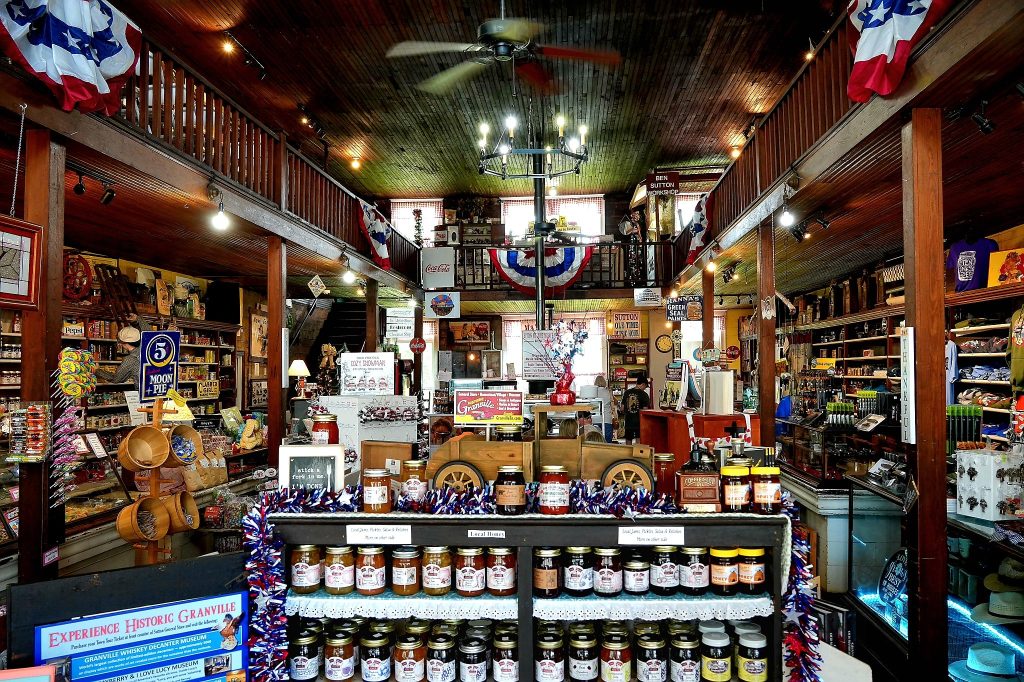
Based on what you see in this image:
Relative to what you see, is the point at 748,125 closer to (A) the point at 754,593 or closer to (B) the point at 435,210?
(B) the point at 435,210

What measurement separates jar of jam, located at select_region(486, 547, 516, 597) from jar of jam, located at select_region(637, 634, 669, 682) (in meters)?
0.60

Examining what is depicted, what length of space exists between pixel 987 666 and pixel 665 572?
2477mm

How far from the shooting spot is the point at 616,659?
9.07ft

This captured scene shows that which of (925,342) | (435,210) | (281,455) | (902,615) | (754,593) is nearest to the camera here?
(754,593)

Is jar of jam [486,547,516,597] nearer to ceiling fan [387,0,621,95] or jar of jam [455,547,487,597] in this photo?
jar of jam [455,547,487,597]

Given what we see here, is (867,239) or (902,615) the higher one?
(867,239)

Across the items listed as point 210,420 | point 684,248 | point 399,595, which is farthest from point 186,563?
point 684,248

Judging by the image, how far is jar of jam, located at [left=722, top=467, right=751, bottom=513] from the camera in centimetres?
284

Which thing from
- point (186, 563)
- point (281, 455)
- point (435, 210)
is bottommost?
point (186, 563)

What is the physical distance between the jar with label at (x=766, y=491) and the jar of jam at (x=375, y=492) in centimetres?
163

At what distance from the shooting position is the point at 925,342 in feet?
12.2

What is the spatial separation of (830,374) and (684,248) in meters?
3.95

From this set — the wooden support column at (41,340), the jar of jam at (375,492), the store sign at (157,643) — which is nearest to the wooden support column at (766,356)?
the jar of jam at (375,492)

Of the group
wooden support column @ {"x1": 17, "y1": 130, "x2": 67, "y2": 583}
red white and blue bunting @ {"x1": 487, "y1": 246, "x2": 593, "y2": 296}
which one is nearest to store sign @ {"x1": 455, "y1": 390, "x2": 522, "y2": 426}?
wooden support column @ {"x1": 17, "y1": 130, "x2": 67, "y2": 583}
